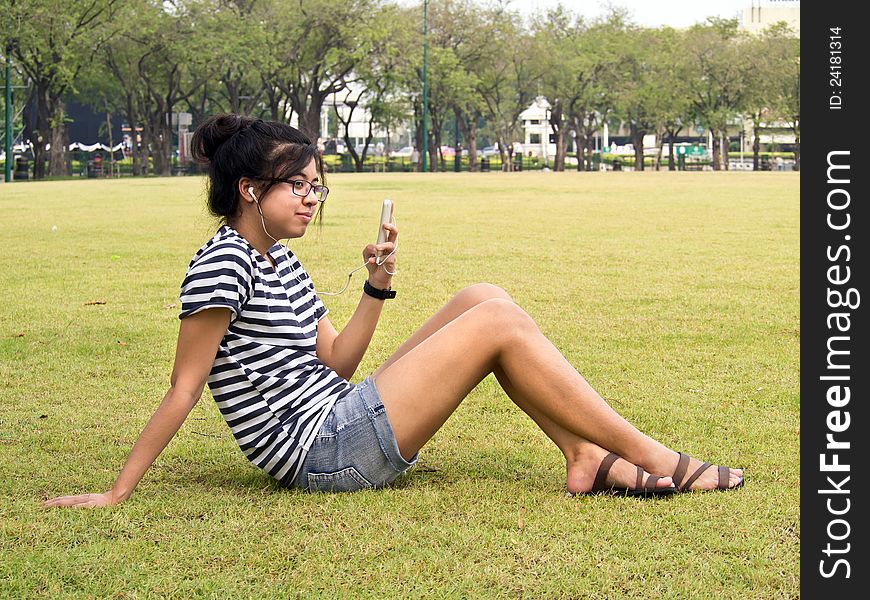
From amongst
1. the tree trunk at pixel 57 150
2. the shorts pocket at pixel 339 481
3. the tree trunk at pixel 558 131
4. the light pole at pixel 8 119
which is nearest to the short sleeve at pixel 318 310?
the shorts pocket at pixel 339 481

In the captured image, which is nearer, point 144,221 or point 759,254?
point 759,254

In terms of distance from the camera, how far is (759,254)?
40.4 ft

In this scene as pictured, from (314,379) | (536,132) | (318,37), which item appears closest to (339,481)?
(314,379)

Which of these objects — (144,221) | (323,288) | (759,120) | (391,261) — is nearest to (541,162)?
(759,120)

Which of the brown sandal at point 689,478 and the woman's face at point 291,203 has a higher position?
the woman's face at point 291,203

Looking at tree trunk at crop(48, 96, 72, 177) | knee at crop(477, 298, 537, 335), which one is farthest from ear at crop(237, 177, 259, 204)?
tree trunk at crop(48, 96, 72, 177)

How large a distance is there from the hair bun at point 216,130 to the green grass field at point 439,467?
3.57 ft

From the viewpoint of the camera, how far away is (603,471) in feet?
12.5

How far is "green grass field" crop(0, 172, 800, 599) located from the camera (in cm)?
319

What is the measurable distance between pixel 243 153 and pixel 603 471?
146 centimetres

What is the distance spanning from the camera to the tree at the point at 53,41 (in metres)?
42.0

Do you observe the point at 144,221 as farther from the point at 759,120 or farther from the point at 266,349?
the point at 759,120

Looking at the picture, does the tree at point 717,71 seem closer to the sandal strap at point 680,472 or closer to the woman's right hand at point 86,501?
the sandal strap at point 680,472
